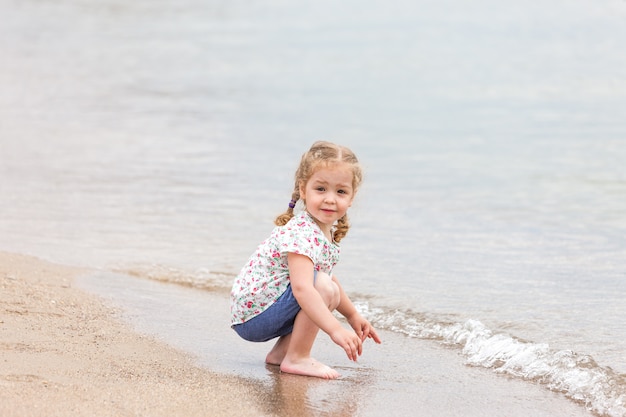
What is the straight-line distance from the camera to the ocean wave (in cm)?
394

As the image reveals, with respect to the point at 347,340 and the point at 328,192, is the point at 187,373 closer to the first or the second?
the point at 347,340

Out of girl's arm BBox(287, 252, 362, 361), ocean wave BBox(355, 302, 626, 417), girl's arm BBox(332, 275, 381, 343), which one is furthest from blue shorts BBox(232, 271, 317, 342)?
ocean wave BBox(355, 302, 626, 417)

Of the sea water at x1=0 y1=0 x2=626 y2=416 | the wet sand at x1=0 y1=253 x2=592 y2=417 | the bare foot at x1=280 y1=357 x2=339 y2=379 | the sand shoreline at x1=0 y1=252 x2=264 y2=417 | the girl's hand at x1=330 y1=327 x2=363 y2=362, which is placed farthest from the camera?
the sea water at x1=0 y1=0 x2=626 y2=416

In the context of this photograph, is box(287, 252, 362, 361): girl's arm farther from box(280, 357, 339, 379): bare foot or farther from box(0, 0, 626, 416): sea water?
box(0, 0, 626, 416): sea water

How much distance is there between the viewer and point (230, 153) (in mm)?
10680

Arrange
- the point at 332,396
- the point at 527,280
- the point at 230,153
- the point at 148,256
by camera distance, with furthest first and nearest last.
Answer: the point at 230,153, the point at 148,256, the point at 527,280, the point at 332,396

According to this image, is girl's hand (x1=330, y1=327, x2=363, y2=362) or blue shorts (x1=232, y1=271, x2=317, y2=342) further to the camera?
blue shorts (x1=232, y1=271, x2=317, y2=342)

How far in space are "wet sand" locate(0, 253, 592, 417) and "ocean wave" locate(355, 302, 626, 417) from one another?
77 mm

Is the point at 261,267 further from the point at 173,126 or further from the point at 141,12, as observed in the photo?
the point at 141,12

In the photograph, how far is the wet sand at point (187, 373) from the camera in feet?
11.4

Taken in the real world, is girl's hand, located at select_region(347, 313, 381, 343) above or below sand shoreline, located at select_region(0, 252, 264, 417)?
above

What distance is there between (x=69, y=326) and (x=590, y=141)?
7.82m

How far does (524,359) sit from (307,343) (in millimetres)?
949

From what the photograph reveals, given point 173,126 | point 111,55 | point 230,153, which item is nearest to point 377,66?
point 111,55
